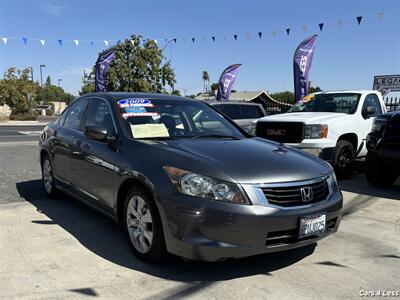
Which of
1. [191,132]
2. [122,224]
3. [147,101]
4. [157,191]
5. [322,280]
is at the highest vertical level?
[147,101]

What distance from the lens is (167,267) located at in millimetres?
3895

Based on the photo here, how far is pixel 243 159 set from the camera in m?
3.86

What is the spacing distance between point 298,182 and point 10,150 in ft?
36.8

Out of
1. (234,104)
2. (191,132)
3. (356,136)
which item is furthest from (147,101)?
(234,104)

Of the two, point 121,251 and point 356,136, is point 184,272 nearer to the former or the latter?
point 121,251

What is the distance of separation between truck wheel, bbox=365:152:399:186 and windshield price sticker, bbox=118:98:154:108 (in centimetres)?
444

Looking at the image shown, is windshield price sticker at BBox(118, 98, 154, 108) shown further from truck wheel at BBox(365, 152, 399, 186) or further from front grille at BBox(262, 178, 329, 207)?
truck wheel at BBox(365, 152, 399, 186)

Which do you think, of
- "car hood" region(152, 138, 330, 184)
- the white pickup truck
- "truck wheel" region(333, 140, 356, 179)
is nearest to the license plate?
"car hood" region(152, 138, 330, 184)

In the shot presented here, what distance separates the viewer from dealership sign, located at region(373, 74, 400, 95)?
17844 mm

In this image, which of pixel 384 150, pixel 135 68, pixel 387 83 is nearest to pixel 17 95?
pixel 135 68

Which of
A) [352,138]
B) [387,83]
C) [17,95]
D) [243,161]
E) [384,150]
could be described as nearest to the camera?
[243,161]

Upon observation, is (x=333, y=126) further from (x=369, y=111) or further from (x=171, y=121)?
(x=171, y=121)

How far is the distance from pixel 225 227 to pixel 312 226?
31.5 inches

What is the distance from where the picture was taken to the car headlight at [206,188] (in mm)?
3424
